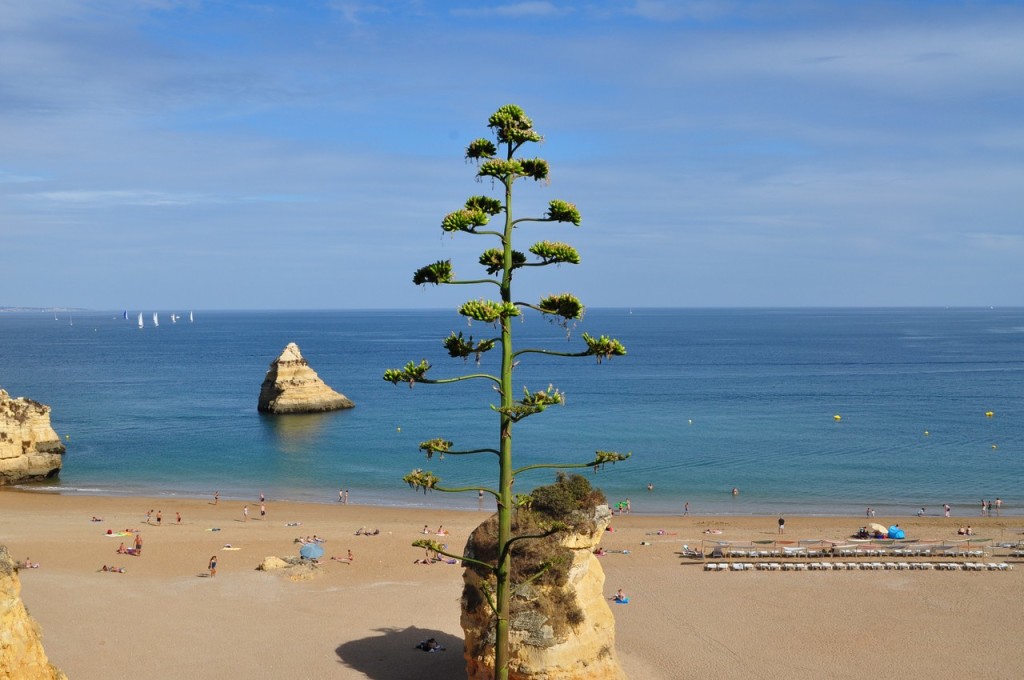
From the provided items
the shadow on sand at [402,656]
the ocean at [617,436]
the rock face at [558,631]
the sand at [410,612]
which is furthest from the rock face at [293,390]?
the rock face at [558,631]

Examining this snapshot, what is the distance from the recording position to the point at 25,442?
6178cm

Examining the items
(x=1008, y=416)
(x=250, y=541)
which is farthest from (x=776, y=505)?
(x=1008, y=416)

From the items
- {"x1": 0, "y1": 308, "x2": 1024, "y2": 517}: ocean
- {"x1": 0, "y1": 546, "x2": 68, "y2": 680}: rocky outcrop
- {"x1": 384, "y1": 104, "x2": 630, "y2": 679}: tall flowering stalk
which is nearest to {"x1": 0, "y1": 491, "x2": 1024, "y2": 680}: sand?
{"x1": 0, "y1": 546, "x2": 68, "y2": 680}: rocky outcrop

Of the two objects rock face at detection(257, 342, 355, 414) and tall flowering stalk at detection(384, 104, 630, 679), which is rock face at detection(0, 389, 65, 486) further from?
tall flowering stalk at detection(384, 104, 630, 679)

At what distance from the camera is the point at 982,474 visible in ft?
214

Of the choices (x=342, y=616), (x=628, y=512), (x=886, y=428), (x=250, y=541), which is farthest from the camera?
(x=886, y=428)

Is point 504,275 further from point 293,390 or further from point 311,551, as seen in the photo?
point 293,390

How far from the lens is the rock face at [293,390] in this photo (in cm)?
9200

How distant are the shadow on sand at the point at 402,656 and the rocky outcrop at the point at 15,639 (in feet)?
34.9

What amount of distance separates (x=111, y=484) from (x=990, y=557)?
51.2 metres

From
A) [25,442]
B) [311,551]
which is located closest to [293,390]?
[25,442]

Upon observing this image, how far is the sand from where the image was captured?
95.0ft

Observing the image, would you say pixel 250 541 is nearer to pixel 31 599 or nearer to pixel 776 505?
pixel 31 599

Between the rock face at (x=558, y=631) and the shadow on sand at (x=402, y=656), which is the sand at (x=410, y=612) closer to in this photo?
the shadow on sand at (x=402, y=656)
